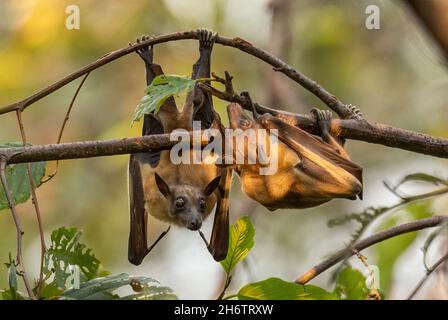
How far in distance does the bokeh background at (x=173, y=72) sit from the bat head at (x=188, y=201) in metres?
2.98

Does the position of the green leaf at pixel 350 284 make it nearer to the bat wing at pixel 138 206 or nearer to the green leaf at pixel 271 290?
the green leaf at pixel 271 290

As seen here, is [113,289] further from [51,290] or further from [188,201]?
[188,201]

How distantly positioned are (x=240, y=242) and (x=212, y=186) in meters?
0.91

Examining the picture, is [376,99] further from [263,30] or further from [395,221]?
[395,221]

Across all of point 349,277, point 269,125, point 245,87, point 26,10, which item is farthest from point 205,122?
point 245,87

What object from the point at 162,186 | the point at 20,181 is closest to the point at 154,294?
the point at 20,181

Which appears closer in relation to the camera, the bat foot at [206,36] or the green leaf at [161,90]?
the green leaf at [161,90]

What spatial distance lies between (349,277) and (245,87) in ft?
16.9

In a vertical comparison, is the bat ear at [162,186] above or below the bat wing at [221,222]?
above

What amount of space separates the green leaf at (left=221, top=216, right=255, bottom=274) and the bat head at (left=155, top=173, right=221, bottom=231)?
867 millimetres

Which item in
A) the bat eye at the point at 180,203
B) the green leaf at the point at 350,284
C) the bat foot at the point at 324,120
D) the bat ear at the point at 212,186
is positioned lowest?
the green leaf at the point at 350,284

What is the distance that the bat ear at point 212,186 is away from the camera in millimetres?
3506

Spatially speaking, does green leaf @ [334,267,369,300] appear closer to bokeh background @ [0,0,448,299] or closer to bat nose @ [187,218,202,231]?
bat nose @ [187,218,202,231]

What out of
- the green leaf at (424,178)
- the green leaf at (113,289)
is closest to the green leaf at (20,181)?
the green leaf at (113,289)
